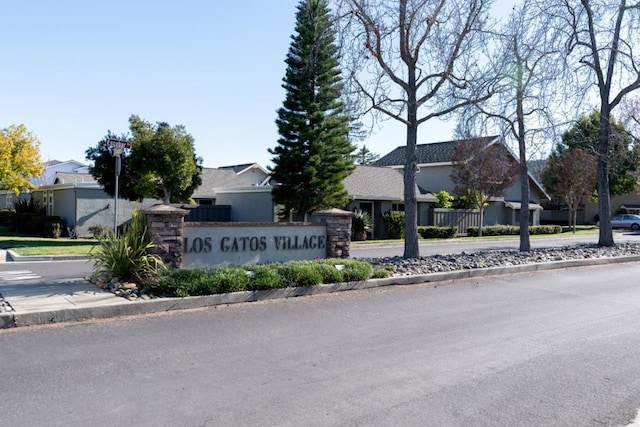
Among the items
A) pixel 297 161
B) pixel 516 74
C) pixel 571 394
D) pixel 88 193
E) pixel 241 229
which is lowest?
pixel 571 394

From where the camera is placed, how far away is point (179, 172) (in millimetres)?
23391

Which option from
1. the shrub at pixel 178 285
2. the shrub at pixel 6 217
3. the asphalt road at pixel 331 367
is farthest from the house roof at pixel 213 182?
the asphalt road at pixel 331 367

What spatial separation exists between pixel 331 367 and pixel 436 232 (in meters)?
26.1

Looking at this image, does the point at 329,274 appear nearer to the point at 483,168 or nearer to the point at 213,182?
the point at 483,168

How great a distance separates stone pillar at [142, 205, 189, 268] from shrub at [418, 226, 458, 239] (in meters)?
21.8

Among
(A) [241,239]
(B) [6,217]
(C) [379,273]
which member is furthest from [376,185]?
(B) [6,217]

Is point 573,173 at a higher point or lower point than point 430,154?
lower

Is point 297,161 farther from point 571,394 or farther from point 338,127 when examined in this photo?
point 571,394

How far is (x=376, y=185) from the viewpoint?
32.4 metres

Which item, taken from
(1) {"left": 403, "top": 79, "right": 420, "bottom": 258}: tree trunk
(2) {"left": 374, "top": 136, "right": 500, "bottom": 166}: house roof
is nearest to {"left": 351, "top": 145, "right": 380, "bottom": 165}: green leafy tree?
(2) {"left": 374, "top": 136, "right": 500, "bottom": 166}: house roof

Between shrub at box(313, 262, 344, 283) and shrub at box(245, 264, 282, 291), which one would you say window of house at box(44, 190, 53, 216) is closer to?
shrub at box(245, 264, 282, 291)

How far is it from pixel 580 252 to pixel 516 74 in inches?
248

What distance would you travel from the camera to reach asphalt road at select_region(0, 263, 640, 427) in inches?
177

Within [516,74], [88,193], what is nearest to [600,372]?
[516,74]
